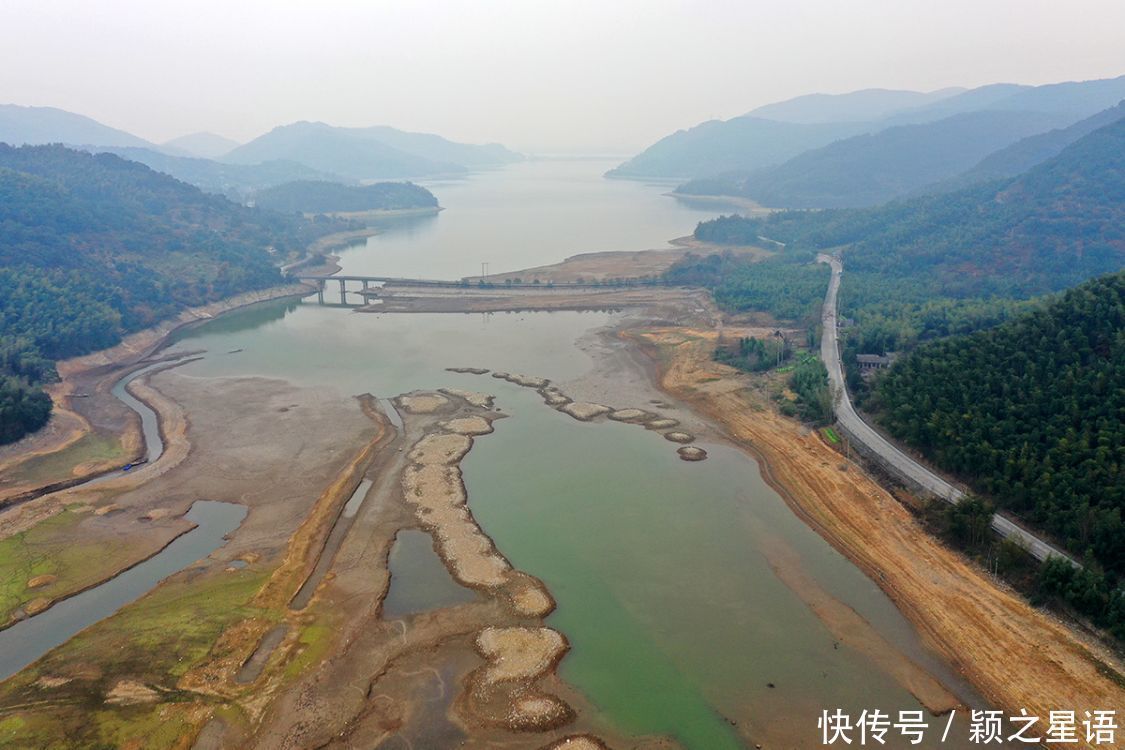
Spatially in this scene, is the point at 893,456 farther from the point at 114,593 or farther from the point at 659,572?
the point at 114,593

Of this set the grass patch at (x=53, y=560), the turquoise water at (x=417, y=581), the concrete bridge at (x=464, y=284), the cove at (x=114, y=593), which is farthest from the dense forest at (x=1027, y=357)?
the grass patch at (x=53, y=560)

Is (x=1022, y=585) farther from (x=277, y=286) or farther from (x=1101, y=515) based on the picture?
(x=277, y=286)

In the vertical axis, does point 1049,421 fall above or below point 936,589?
above

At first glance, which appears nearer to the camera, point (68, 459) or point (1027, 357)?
point (1027, 357)

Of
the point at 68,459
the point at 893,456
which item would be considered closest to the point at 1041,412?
the point at 893,456

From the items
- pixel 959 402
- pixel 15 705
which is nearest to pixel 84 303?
pixel 15 705

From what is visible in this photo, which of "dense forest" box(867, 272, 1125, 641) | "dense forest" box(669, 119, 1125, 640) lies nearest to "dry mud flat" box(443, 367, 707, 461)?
"dense forest" box(669, 119, 1125, 640)

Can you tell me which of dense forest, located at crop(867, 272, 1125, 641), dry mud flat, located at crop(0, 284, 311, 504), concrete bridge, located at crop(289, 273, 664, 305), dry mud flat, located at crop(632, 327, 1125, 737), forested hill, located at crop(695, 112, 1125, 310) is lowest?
dry mud flat, located at crop(632, 327, 1125, 737)

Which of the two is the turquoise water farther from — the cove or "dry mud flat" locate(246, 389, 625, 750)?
the cove
